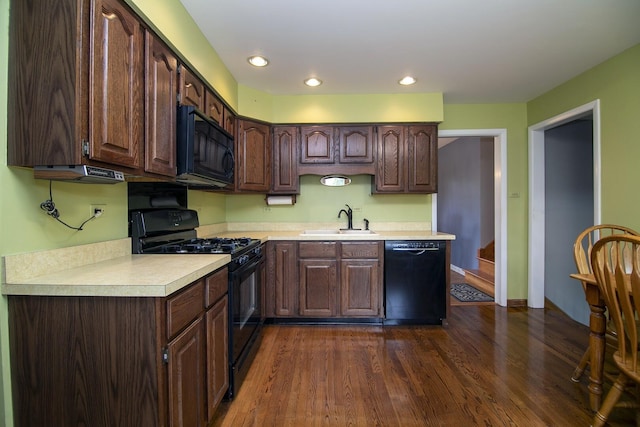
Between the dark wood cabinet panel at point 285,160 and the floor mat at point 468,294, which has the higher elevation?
the dark wood cabinet panel at point 285,160

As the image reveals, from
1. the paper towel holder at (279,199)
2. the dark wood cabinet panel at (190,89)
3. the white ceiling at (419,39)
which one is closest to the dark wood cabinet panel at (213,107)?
the dark wood cabinet panel at (190,89)

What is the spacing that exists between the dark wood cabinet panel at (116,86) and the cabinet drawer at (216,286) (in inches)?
25.6

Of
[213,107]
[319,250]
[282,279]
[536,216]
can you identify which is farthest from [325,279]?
[536,216]

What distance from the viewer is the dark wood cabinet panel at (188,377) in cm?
111

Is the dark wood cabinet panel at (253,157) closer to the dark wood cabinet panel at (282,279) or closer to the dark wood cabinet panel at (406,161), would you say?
the dark wood cabinet panel at (282,279)

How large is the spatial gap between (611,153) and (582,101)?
2.05ft

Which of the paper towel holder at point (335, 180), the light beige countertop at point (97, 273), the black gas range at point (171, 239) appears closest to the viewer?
the light beige countertop at point (97, 273)

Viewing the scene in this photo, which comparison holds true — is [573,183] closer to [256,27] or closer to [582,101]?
[582,101]

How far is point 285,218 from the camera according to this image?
340 cm

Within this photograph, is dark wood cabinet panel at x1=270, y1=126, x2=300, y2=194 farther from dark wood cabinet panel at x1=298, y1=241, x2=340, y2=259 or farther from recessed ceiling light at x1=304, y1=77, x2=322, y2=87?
dark wood cabinet panel at x1=298, y1=241, x2=340, y2=259

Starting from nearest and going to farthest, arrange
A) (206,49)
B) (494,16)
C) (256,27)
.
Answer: (494,16)
(256,27)
(206,49)

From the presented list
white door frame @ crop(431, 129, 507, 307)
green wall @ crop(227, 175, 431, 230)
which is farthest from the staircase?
green wall @ crop(227, 175, 431, 230)

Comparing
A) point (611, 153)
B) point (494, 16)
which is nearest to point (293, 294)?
point (494, 16)

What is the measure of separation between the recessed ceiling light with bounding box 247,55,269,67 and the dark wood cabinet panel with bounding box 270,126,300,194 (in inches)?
27.9
